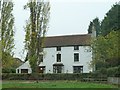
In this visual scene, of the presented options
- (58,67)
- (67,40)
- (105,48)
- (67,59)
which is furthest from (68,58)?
(105,48)

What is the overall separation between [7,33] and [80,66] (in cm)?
3384

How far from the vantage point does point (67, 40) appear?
7212 cm

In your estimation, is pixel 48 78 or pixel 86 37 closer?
pixel 48 78

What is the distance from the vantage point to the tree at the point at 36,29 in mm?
46031

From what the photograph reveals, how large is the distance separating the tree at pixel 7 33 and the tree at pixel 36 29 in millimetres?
7685

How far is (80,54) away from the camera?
225 ft

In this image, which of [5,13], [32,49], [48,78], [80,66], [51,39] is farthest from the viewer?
[51,39]

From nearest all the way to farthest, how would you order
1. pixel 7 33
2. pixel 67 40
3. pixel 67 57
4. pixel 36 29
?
1. pixel 7 33
2. pixel 36 29
3. pixel 67 57
4. pixel 67 40

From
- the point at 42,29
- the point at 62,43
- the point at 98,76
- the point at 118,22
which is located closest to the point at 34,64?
the point at 42,29

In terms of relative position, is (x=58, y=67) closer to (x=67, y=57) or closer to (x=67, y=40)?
(x=67, y=57)

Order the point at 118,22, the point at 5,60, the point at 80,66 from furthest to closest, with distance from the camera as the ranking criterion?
the point at 80,66
the point at 118,22
the point at 5,60

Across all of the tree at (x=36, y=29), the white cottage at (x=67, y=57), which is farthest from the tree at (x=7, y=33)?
the white cottage at (x=67, y=57)

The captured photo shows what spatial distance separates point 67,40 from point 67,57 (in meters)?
4.50

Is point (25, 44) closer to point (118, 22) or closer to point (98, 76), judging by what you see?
point (98, 76)
